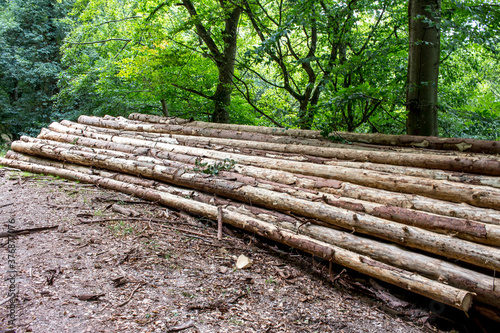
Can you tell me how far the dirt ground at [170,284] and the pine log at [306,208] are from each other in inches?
19.8

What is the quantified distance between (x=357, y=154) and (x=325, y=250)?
2055mm

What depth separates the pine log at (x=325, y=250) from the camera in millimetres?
2551

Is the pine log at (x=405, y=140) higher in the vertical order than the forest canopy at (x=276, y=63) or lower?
lower

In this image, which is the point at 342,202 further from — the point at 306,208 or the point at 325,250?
the point at 325,250

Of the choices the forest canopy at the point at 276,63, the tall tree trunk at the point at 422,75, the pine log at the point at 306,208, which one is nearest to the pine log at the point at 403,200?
the pine log at the point at 306,208

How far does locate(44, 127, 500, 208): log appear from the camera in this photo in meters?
3.21

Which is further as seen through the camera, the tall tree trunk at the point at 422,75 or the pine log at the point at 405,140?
the tall tree trunk at the point at 422,75

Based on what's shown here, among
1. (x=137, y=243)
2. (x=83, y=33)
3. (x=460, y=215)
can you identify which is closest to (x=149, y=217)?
(x=137, y=243)

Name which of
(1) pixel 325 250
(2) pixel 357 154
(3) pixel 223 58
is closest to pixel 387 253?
(1) pixel 325 250

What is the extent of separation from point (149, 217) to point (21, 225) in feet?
4.98

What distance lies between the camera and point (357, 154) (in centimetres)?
473

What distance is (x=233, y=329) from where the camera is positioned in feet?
7.84

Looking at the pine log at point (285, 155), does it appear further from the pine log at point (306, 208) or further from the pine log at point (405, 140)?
the pine log at point (306, 208)

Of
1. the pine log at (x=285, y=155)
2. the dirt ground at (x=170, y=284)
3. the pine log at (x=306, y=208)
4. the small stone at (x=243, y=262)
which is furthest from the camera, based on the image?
the pine log at (x=285, y=155)
